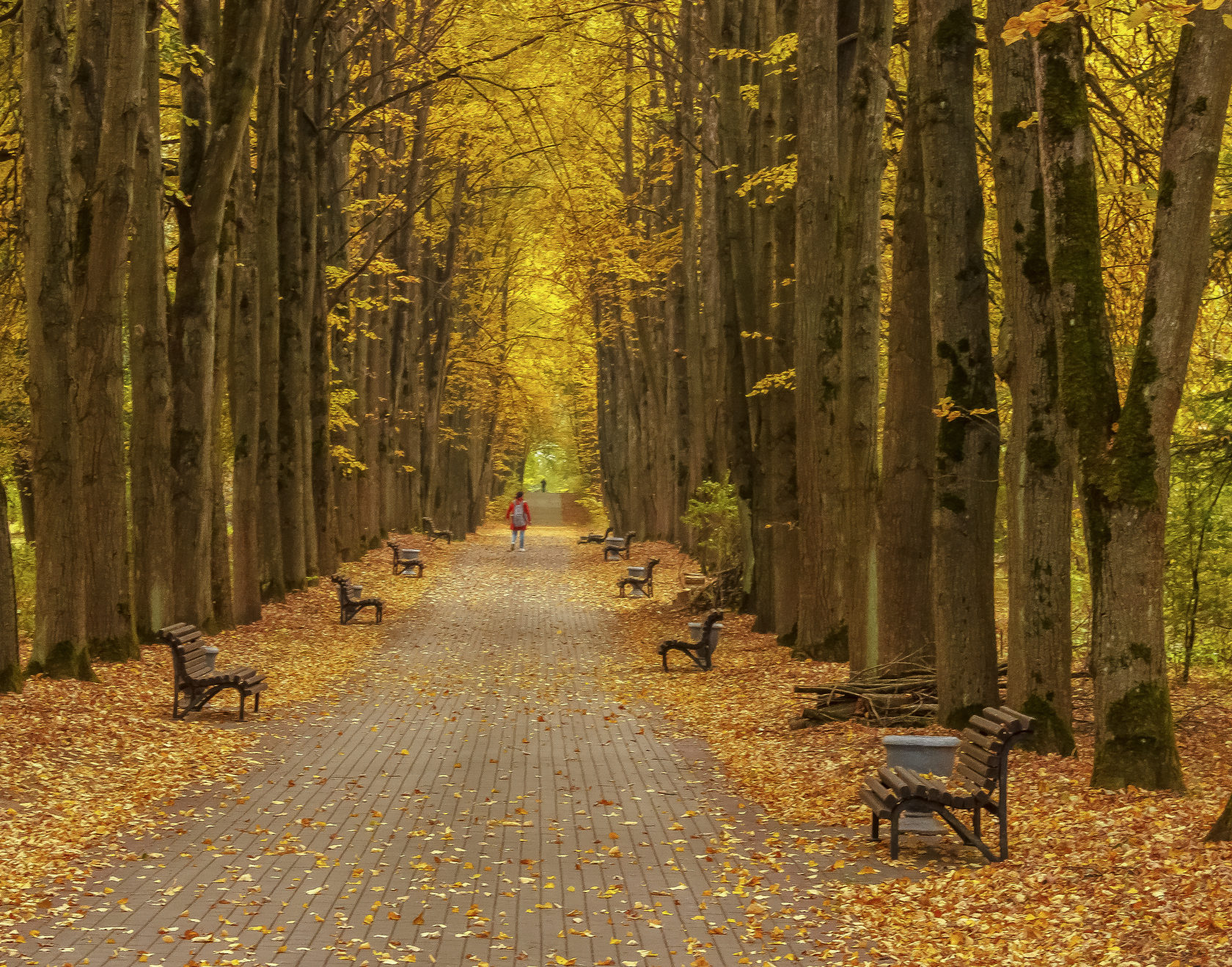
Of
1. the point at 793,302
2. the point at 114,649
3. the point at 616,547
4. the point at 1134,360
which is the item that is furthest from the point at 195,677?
the point at 616,547

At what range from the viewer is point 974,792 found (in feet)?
27.9

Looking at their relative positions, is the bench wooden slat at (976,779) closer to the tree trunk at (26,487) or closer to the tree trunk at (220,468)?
the tree trunk at (220,468)

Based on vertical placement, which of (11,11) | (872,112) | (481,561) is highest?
(11,11)

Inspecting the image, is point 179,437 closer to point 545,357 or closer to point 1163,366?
point 1163,366

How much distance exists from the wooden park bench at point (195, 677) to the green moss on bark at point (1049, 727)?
776 centimetres

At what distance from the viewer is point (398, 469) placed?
4425 cm

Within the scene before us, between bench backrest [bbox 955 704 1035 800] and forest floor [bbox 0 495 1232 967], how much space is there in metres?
0.45

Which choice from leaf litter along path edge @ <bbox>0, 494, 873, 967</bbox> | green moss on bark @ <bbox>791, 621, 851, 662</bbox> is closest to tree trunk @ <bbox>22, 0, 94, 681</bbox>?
leaf litter along path edge @ <bbox>0, 494, 873, 967</bbox>

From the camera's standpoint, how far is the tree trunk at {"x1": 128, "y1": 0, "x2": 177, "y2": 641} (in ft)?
54.3

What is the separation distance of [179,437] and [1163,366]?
43.8ft

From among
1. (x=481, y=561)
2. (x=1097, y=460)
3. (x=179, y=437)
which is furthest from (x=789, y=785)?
(x=481, y=561)

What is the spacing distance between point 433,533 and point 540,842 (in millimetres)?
36276

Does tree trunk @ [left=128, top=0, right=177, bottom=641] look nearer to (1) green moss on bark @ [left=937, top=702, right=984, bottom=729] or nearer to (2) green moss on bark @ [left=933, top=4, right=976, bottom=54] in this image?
(2) green moss on bark @ [left=933, top=4, right=976, bottom=54]

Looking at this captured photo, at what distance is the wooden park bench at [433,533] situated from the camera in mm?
44819
